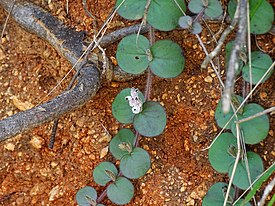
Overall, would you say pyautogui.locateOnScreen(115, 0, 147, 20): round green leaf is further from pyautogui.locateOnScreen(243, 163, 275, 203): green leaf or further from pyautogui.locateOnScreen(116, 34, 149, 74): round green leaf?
pyautogui.locateOnScreen(243, 163, 275, 203): green leaf

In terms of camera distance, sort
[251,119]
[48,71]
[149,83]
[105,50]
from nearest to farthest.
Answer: [251,119] → [149,83] → [105,50] → [48,71]

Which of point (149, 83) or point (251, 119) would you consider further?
point (149, 83)

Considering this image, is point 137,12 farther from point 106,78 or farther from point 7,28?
point 7,28

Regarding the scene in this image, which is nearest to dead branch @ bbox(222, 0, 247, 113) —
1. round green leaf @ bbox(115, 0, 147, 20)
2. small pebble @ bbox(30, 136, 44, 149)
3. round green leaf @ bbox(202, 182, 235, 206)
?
round green leaf @ bbox(115, 0, 147, 20)

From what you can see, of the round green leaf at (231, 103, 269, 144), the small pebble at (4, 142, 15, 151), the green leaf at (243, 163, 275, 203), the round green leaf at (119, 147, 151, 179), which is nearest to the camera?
the green leaf at (243, 163, 275, 203)

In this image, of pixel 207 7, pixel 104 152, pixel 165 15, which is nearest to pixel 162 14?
pixel 165 15

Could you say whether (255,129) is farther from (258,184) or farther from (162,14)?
(162,14)

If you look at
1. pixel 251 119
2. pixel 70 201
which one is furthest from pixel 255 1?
pixel 70 201
